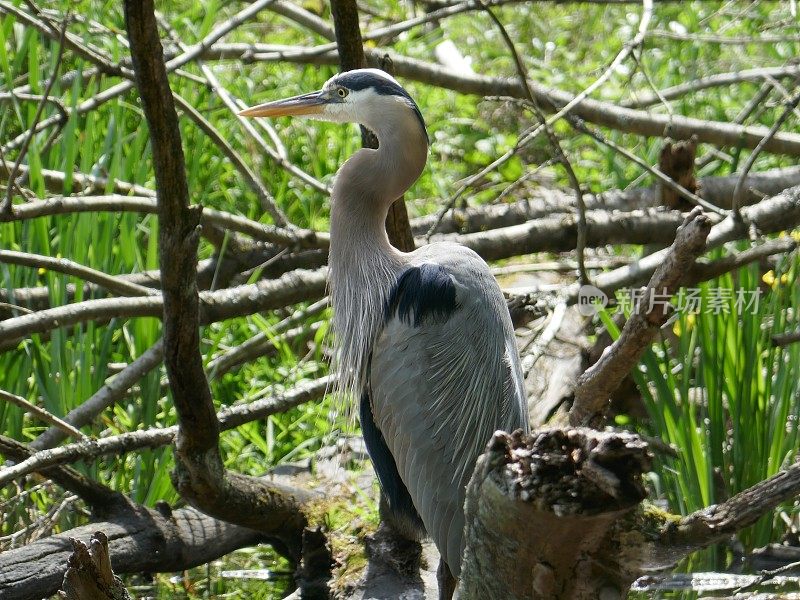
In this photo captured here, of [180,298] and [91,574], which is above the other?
[180,298]

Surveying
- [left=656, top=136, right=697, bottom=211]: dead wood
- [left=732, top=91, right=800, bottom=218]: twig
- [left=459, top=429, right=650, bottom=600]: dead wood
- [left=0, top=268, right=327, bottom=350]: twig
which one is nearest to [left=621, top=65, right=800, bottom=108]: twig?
[left=656, top=136, right=697, bottom=211]: dead wood

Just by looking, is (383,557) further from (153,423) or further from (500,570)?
(500,570)

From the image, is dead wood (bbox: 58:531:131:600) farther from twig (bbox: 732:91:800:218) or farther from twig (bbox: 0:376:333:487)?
twig (bbox: 732:91:800:218)

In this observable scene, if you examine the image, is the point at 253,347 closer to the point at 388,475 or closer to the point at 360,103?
the point at 388,475

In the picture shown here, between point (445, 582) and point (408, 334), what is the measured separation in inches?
27.0

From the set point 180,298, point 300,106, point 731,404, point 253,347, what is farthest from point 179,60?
point 731,404

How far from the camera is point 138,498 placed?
329 cm

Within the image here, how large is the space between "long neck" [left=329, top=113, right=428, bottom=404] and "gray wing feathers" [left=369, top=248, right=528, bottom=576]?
17cm

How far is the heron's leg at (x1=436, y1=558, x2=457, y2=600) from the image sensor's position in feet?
8.96

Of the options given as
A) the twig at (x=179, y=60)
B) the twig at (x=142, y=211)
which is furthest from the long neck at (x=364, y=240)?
the twig at (x=179, y=60)

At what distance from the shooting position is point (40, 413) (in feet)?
9.16

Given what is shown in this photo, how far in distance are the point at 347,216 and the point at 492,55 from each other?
12.8ft

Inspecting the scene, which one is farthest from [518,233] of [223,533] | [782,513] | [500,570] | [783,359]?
[500,570]

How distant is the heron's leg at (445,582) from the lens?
2.73 m
